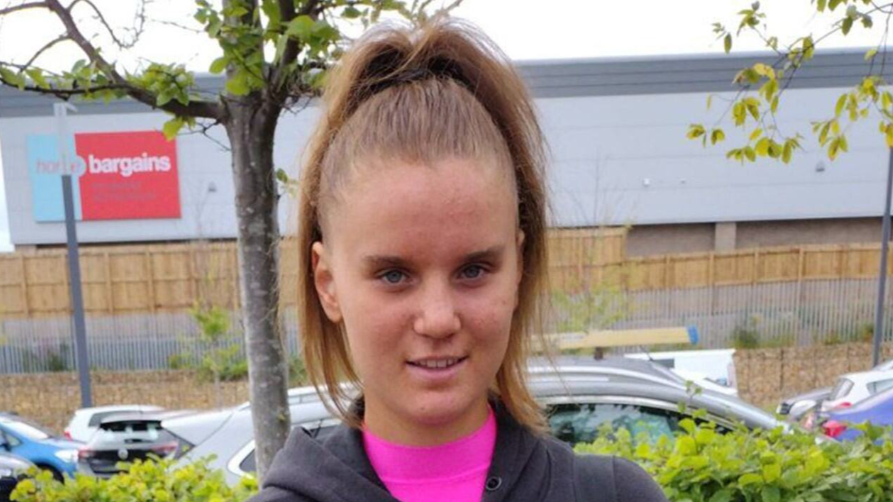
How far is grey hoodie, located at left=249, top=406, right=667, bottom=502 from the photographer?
1152 mm

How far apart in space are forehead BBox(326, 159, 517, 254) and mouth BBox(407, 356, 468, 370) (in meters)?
0.14

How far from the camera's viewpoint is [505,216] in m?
1.08

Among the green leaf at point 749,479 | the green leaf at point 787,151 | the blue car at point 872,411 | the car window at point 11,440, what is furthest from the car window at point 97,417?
the green leaf at point 749,479

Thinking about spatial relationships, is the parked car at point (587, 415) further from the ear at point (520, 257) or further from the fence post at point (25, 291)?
the fence post at point (25, 291)

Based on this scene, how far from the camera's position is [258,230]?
2379 millimetres

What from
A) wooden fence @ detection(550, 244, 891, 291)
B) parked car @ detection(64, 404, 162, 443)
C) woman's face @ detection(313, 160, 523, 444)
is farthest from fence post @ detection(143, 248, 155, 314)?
woman's face @ detection(313, 160, 523, 444)

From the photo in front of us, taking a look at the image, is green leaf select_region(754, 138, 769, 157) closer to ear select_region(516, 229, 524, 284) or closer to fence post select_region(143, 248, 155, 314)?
ear select_region(516, 229, 524, 284)

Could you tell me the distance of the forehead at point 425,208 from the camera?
3.30 feet

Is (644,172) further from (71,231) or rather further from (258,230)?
(258,230)

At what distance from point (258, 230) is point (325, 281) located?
1.25 m

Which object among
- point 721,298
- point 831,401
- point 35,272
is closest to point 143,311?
point 35,272

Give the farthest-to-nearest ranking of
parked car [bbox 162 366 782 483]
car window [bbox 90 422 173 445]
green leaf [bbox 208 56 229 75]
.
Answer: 1. car window [bbox 90 422 173 445]
2. parked car [bbox 162 366 782 483]
3. green leaf [bbox 208 56 229 75]

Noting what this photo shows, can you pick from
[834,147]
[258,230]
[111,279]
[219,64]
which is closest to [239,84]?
[219,64]

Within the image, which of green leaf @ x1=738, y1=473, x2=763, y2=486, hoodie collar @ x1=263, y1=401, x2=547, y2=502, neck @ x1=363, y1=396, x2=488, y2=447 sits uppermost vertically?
neck @ x1=363, y1=396, x2=488, y2=447
